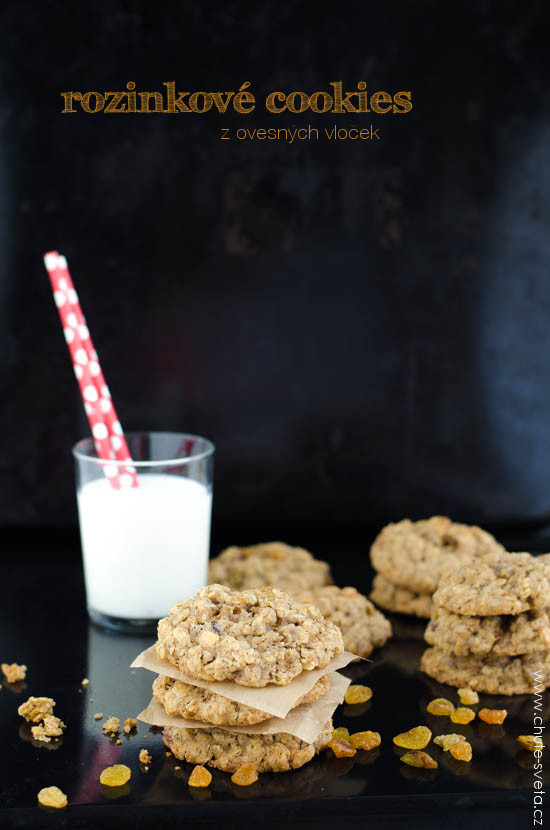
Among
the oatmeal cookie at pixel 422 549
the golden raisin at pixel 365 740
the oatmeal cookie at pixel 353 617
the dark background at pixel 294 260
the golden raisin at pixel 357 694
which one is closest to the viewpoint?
the golden raisin at pixel 365 740

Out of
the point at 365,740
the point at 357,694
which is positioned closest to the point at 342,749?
the point at 365,740

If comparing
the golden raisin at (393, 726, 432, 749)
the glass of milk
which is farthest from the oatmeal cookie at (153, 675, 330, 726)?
the glass of milk

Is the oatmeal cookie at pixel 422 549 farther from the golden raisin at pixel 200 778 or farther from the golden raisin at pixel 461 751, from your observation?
the golden raisin at pixel 200 778

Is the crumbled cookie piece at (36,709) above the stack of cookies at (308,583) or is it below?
below

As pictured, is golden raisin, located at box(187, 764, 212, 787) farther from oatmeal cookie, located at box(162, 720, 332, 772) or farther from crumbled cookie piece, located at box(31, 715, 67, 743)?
crumbled cookie piece, located at box(31, 715, 67, 743)

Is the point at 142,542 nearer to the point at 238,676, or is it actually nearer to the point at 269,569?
the point at 269,569

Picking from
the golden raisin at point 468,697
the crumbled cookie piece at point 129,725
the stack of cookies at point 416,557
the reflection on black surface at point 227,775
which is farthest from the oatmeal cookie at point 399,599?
the crumbled cookie piece at point 129,725

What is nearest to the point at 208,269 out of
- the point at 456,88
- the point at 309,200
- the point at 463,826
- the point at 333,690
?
the point at 309,200
